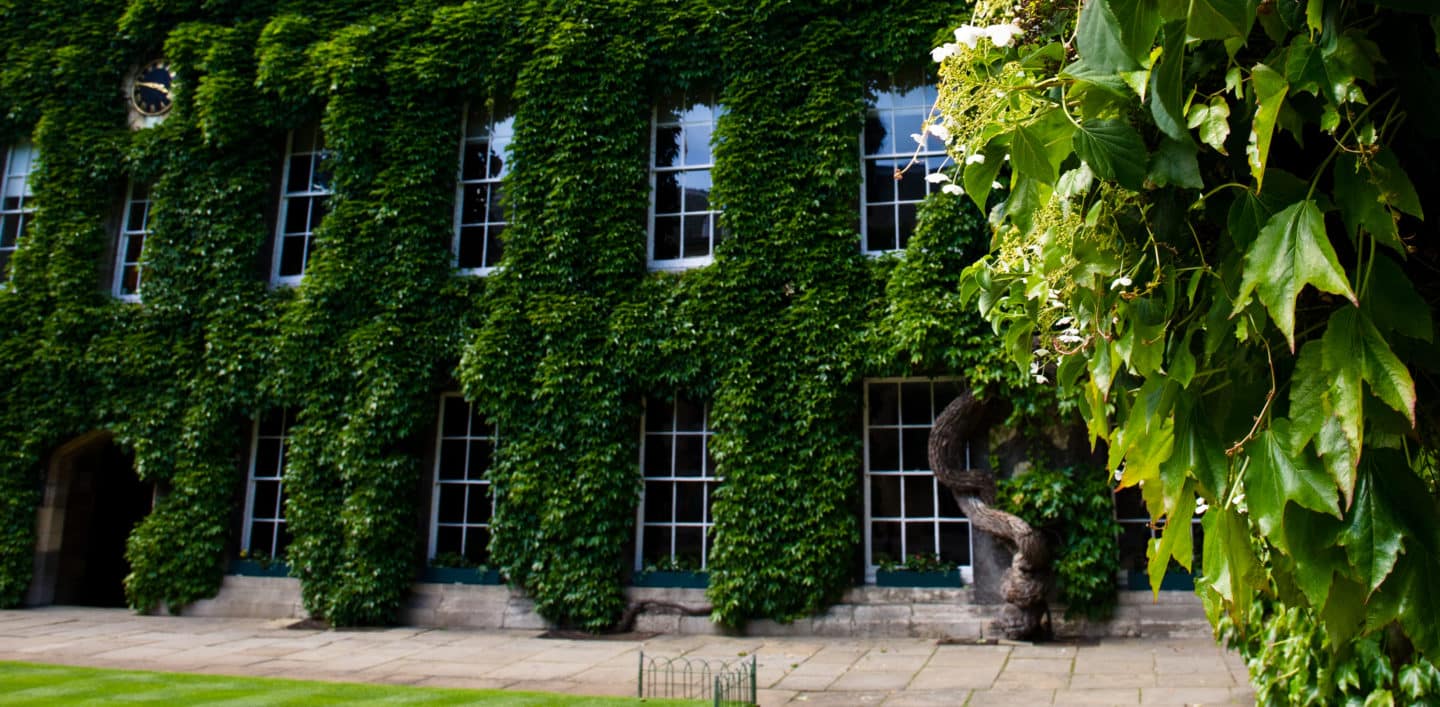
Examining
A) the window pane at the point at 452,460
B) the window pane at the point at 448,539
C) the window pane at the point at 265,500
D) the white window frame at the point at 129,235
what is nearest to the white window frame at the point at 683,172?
the window pane at the point at 452,460

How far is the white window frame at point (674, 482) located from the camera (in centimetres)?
1071

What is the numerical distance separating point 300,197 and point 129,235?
269 cm

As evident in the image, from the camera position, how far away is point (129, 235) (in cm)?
1316

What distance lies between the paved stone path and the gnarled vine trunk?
32 cm

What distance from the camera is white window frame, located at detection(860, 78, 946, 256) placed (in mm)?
10805

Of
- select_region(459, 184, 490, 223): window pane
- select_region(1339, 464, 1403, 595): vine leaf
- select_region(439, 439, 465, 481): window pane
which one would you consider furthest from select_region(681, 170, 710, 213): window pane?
select_region(1339, 464, 1403, 595): vine leaf

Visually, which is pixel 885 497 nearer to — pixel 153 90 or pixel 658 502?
pixel 658 502

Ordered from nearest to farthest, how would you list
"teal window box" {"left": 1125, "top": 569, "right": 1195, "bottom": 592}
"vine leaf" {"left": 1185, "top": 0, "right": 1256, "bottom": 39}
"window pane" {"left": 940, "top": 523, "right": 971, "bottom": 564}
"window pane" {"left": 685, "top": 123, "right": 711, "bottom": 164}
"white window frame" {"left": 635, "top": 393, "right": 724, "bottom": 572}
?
"vine leaf" {"left": 1185, "top": 0, "right": 1256, "bottom": 39} < "teal window box" {"left": 1125, "top": 569, "right": 1195, "bottom": 592} < "window pane" {"left": 940, "top": 523, "right": 971, "bottom": 564} < "white window frame" {"left": 635, "top": 393, "right": 724, "bottom": 572} < "window pane" {"left": 685, "top": 123, "right": 711, "bottom": 164}

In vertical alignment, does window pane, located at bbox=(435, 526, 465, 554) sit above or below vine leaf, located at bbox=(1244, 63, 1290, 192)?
below

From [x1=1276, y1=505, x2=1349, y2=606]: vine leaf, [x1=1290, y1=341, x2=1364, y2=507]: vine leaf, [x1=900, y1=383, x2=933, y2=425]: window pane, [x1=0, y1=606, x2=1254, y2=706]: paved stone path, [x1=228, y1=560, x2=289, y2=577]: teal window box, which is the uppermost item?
[x1=900, y1=383, x2=933, y2=425]: window pane

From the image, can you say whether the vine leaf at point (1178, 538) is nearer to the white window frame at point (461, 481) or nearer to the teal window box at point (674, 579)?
the teal window box at point (674, 579)

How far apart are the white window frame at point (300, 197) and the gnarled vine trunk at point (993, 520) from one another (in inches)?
337

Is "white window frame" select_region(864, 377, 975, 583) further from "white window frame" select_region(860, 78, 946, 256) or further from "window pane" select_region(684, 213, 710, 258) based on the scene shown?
"window pane" select_region(684, 213, 710, 258)

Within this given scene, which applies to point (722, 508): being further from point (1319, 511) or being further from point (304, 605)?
point (1319, 511)
